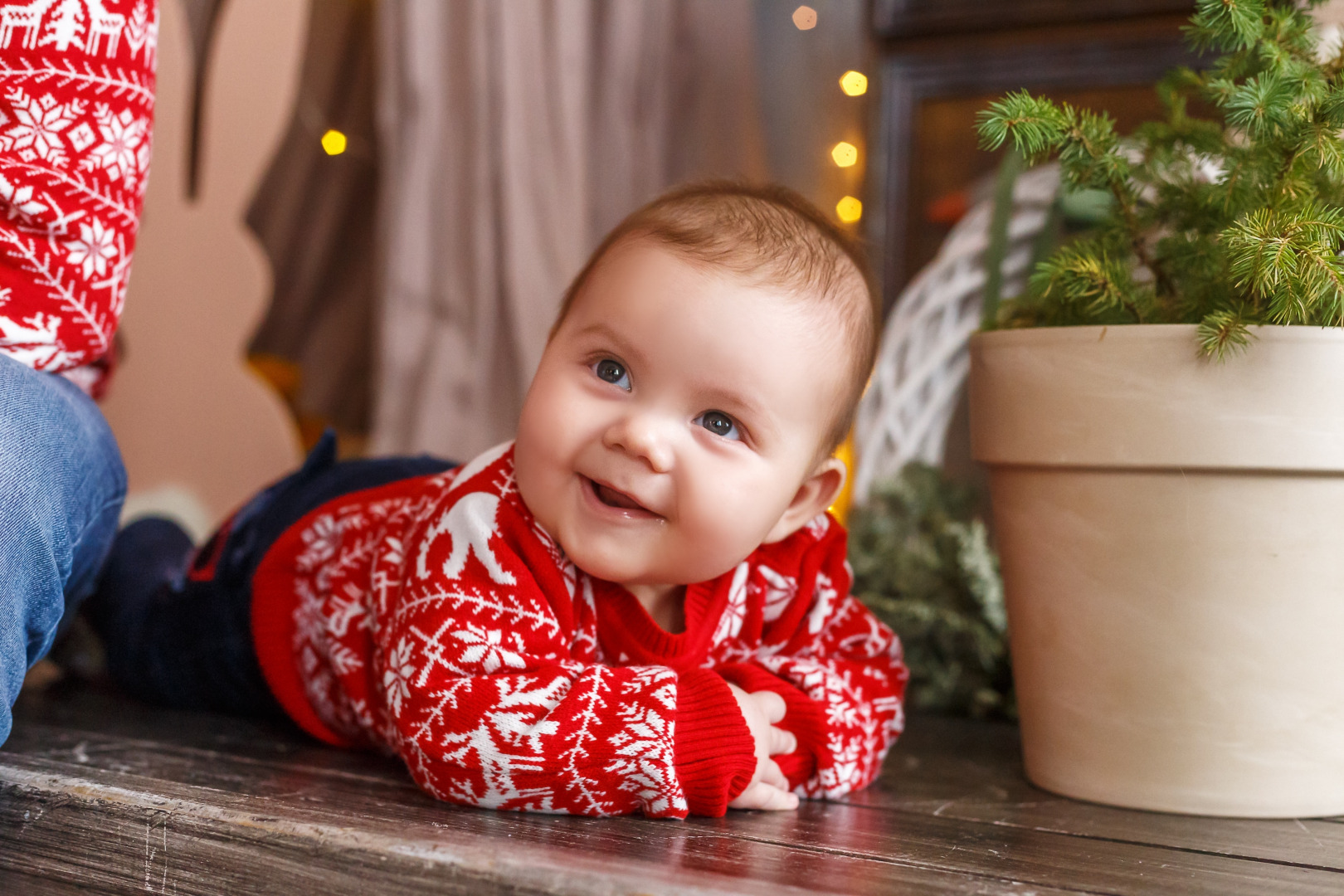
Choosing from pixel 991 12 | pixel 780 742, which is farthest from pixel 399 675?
pixel 991 12

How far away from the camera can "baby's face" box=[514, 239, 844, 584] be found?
A: 0.74 metres

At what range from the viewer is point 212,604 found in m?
1.09

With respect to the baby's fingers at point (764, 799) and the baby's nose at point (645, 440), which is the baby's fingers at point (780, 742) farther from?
the baby's nose at point (645, 440)

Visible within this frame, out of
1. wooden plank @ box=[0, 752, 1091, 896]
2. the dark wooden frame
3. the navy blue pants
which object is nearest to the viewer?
wooden plank @ box=[0, 752, 1091, 896]

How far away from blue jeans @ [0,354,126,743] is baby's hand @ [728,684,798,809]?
48cm

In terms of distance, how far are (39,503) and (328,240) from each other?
140 cm

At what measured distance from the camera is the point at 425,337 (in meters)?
1.69

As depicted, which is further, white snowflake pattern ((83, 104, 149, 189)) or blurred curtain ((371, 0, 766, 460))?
blurred curtain ((371, 0, 766, 460))

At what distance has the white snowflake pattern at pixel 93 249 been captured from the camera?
83 centimetres

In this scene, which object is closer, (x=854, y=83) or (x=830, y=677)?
(x=830, y=677)

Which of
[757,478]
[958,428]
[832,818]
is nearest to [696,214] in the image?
[757,478]

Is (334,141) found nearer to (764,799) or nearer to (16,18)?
(16,18)

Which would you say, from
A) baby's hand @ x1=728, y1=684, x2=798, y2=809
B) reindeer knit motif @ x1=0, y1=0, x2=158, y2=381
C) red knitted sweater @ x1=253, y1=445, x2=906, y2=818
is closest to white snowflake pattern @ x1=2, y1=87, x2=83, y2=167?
reindeer knit motif @ x1=0, y1=0, x2=158, y2=381

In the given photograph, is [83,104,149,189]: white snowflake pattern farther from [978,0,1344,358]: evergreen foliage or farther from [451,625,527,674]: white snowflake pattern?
[978,0,1344,358]: evergreen foliage
